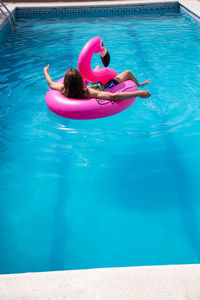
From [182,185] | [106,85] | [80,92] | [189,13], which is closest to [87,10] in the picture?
[189,13]

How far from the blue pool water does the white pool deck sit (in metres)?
0.42

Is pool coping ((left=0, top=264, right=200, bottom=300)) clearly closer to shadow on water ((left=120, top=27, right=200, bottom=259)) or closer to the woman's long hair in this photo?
shadow on water ((left=120, top=27, right=200, bottom=259))

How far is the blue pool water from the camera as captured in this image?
2355mm

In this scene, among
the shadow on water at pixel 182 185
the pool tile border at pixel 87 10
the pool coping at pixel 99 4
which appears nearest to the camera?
the shadow on water at pixel 182 185

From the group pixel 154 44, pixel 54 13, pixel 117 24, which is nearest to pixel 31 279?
pixel 154 44

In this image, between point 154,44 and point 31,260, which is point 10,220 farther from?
point 154,44

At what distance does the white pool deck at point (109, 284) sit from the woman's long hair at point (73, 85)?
2172 mm

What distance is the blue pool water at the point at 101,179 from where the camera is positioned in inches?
92.7

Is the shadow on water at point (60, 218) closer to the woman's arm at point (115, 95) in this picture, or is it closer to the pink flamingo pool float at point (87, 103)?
the pink flamingo pool float at point (87, 103)

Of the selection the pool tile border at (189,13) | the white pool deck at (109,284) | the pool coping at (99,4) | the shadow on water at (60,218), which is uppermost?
the pool coping at (99,4)

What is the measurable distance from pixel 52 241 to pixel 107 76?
8.10 ft

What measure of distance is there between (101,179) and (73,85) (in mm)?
1185

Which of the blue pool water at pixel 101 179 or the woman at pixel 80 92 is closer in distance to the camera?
the blue pool water at pixel 101 179

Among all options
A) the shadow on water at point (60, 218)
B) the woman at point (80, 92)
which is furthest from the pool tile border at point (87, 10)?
the shadow on water at point (60, 218)
